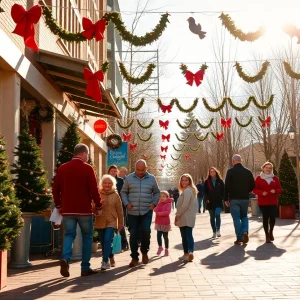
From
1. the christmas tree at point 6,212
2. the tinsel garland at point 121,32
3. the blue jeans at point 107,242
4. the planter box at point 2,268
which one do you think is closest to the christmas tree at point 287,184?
the tinsel garland at point 121,32

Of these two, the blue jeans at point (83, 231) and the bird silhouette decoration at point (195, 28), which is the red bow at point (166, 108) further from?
the blue jeans at point (83, 231)

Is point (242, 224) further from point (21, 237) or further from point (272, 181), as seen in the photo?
point (21, 237)

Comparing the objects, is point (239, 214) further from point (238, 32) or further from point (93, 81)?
point (93, 81)

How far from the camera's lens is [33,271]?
8.98 metres

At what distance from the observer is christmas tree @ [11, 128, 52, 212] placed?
9977 mm

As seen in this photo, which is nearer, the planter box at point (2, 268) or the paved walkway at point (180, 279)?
the paved walkway at point (180, 279)

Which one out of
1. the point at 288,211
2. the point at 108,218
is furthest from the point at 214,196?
the point at 288,211

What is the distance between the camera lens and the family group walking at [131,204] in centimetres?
828

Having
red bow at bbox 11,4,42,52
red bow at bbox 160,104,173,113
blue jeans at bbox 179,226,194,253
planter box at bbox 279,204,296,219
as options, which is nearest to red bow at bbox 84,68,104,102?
red bow at bbox 11,4,42,52

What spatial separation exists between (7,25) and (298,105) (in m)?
20.8

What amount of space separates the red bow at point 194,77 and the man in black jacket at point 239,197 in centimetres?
405

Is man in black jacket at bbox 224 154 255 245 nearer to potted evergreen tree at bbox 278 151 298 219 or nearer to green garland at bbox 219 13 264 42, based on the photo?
green garland at bbox 219 13 264 42

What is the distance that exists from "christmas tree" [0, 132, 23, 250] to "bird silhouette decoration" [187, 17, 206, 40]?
19.2 ft

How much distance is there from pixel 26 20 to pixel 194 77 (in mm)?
8145
